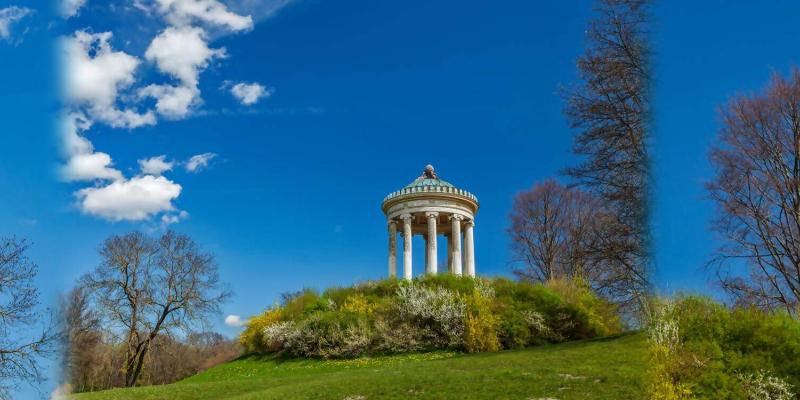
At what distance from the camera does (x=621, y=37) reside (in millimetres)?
16766

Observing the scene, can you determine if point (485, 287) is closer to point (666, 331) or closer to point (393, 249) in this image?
point (393, 249)

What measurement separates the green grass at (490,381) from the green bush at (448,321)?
3.24 m

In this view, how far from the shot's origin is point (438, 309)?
73.9 feet

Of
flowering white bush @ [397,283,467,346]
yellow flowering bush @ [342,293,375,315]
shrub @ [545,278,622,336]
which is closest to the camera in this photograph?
flowering white bush @ [397,283,467,346]

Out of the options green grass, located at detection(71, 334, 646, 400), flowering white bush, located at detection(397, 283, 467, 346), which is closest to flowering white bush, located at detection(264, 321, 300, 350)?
flowering white bush, located at detection(397, 283, 467, 346)

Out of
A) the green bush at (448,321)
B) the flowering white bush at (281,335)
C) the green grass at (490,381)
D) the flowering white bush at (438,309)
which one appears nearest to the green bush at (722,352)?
the green grass at (490,381)

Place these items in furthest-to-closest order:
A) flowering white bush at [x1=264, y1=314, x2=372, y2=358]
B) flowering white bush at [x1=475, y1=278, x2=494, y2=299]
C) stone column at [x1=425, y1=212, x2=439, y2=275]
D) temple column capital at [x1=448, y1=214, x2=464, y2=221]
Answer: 1. temple column capital at [x1=448, y1=214, x2=464, y2=221]
2. stone column at [x1=425, y1=212, x2=439, y2=275]
3. flowering white bush at [x1=475, y1=278, x2=494, y2=299]
4. flowering white bush at [x1=264, y1=314, x2=372, y2=358]

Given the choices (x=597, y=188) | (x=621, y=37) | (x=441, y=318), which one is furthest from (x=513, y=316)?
(x=621, y=37)

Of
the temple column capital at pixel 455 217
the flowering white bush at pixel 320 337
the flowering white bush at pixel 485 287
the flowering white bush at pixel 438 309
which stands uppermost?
the temple column capital at pixel 455 217

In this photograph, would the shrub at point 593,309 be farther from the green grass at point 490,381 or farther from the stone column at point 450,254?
the stone column at point 450,254

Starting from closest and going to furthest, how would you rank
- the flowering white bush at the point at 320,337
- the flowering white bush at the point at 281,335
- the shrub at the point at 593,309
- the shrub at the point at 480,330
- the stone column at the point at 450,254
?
the shrub at the point at 480,330 < the flowering white bush at the point at 320,337 < the shrub at the point at 593,309 < the flowering white bush at the point at 281,335 < the stone column at the point at 450,254

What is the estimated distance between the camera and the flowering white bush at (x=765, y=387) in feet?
31.3

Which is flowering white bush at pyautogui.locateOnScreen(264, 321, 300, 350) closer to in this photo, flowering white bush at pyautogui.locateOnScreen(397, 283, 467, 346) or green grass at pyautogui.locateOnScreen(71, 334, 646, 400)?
flowering white bush at pyautogui.locateOnScreen(397, 283, 467, 346)

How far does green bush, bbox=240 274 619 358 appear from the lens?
21547 millimetres
